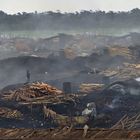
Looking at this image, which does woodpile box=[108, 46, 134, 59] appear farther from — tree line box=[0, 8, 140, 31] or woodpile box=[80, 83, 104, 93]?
tree line box=[0, 8, 140, 31]

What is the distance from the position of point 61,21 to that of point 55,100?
28678mm

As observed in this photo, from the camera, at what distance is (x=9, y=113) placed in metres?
15.4

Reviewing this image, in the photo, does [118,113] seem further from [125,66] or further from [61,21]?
[61,21]

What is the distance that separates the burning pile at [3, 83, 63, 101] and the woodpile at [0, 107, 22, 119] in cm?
78

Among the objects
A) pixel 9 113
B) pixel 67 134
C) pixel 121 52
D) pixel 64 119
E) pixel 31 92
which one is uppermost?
pixel 121 52

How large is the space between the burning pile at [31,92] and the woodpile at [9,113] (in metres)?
0.78

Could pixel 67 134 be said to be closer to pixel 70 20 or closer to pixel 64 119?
pixel 64 119

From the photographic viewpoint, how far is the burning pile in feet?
52.9

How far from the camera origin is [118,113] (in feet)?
48.2

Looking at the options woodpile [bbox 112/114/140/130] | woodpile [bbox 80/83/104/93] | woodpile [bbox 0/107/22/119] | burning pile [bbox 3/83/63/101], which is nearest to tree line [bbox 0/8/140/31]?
woodpile [bbox 80/83/104/93]

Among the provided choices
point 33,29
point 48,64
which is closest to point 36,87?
point 48,64

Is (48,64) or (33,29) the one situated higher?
(33,29)

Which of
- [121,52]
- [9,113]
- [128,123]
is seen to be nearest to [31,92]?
[9,113]

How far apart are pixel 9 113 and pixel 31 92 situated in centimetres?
139
